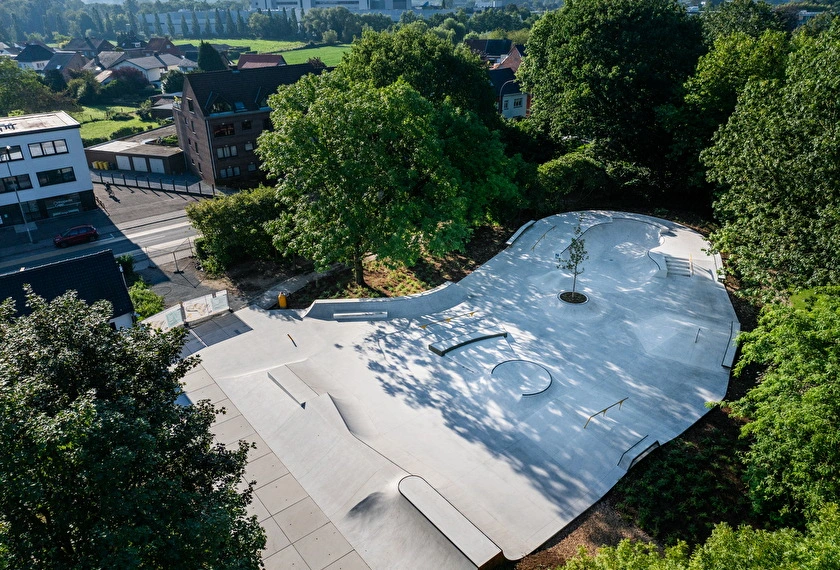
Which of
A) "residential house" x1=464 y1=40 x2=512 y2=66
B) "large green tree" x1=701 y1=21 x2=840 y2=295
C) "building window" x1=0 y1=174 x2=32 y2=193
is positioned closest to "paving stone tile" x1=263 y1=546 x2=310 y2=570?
"large green tree" x1=701 y1=21 x2=840 y2=295

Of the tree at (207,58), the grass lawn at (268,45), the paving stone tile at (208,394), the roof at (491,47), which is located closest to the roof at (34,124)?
the paving stone tile at (208,394)

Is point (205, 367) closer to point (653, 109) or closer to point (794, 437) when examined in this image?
point (794, 437)

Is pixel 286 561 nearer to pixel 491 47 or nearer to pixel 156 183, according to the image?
pixel 156 183

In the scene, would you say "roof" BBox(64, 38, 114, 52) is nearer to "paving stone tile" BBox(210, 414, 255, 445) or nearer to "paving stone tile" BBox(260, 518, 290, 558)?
"paving stone tile" BBox(210, 414, 255, 445)

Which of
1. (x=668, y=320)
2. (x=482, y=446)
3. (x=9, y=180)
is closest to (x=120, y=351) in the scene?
(x=482, y=446)

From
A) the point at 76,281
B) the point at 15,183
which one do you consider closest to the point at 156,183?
the point at 15,183

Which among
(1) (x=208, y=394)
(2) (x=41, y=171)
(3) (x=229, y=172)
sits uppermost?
(2) (x=41, y=171)

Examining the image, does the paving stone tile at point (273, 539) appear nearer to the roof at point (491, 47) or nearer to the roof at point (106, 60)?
the roof at point (491, 47)
